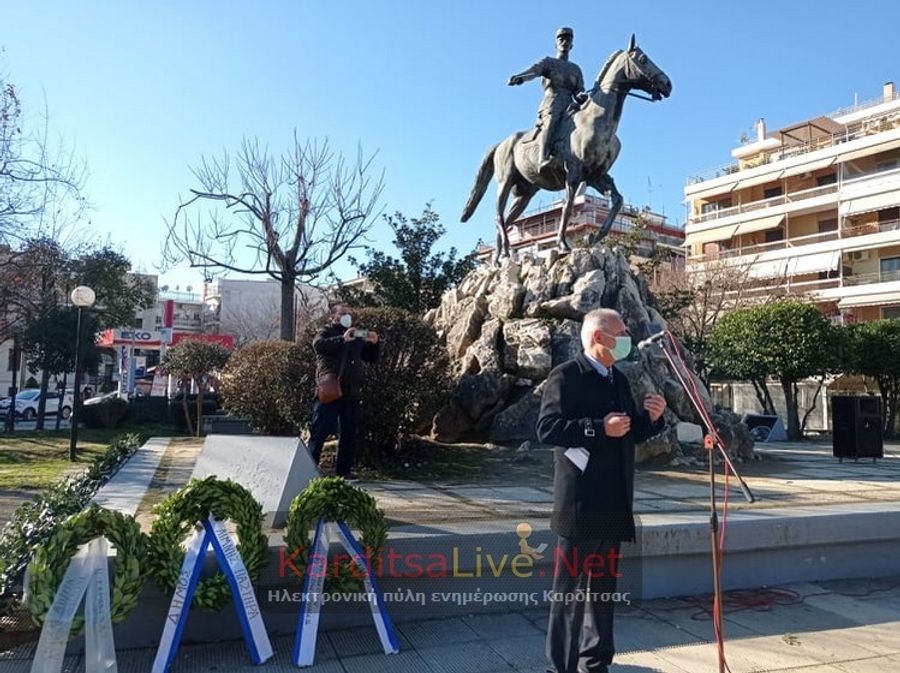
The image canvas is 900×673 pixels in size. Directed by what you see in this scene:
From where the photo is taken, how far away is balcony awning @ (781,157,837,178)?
38.3 meters

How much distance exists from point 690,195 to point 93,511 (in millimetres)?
48316

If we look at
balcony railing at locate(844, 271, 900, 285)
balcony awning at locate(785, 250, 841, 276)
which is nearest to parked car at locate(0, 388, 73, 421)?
balcony awning at locate(785, 250, 841, 276)

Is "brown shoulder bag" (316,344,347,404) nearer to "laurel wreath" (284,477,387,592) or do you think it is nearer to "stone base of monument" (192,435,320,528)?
"stone base of monument" (192,435,320,528)

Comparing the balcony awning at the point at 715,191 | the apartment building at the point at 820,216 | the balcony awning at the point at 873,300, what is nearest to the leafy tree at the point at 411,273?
the apartment building at the point at 820,216

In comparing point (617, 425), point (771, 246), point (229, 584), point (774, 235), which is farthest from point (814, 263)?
point (229, 584)

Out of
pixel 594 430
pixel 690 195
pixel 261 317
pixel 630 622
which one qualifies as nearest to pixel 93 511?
pixel 594 430

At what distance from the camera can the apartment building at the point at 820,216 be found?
116 ft

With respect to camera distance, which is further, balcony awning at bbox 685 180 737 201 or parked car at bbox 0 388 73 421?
→ balcony awning at bbox 685 180 737 201

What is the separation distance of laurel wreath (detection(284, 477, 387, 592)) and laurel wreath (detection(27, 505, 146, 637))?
798mm

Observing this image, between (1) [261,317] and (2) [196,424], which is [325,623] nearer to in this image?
(2) [196,424]

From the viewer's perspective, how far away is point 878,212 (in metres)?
37.0

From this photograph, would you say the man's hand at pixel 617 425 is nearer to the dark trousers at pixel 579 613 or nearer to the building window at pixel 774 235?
the dark trousers at pixel 579 613

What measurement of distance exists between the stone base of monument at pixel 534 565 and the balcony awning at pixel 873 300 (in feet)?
111

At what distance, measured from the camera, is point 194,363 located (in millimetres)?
15727
